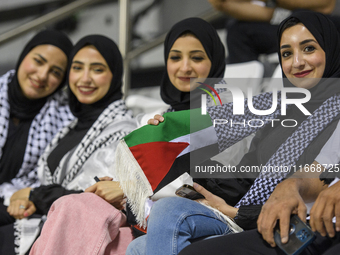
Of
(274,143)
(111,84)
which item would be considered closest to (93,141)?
(111,84)

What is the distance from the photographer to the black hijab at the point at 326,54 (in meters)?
1.56

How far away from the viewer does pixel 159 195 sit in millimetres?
1748

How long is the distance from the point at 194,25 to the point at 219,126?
27.3 inches

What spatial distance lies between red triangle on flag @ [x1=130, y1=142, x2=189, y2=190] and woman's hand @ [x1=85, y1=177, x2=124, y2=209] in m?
0.25

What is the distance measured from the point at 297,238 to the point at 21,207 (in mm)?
1515

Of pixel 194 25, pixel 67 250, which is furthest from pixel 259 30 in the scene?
pixel 67 250

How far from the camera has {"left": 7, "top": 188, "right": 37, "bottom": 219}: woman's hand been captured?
2043 millimetres

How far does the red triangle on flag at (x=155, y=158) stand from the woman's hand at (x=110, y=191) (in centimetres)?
25

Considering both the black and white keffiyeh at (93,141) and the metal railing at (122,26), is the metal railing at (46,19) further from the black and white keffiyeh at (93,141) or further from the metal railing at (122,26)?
the black and white keffiyeh at (93,141)

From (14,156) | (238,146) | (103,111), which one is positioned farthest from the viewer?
(14,156)

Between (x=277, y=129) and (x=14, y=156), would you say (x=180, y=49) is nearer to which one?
(x=277, y=129)

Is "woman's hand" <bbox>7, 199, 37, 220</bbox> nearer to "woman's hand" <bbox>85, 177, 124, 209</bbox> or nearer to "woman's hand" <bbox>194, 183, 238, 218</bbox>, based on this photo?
Result: "woman's hand" <bbox>85, 177, 124, 209</bbox>

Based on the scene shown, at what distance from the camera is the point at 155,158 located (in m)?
1.58

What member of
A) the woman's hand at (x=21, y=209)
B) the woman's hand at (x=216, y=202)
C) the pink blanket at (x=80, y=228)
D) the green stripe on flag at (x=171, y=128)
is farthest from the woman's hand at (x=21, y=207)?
the woman's hand at (x=216, y=202)
